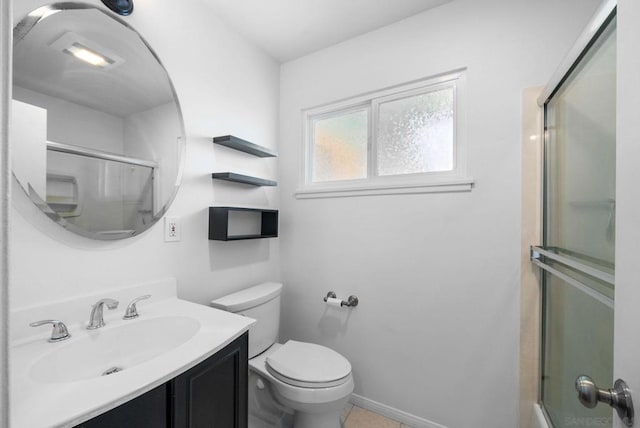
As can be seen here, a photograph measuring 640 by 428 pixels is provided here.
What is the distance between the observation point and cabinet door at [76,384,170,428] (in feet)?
1.98

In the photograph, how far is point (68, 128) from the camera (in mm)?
1006

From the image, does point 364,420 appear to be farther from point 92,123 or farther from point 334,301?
point 92,123

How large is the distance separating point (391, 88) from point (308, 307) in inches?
62.6

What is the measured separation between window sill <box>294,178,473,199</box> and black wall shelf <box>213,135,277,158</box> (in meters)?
0.38

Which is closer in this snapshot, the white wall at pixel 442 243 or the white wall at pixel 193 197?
the white wall at pixel 193 197

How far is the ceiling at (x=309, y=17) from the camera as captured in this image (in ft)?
4.96

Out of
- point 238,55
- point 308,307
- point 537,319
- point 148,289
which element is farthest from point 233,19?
point 537,319

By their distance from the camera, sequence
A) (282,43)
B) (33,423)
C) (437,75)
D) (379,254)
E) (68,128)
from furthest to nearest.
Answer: (282,43)
(379,254)
(437,75)
(68,128)
(33,423)

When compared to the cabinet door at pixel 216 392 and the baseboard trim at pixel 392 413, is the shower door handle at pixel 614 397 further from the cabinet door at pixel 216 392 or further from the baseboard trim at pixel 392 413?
the baseboard trim at pixel 392 413

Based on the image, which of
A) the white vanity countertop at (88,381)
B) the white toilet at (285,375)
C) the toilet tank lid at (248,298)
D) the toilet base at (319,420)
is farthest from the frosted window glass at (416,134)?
the toilet base at (319,420)

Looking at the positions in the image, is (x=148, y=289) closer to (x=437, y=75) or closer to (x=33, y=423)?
(x=33, y=423)

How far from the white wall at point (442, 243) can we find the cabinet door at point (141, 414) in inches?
48.1

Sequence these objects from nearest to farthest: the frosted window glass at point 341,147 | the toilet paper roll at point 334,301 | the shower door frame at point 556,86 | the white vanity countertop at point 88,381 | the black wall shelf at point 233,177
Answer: the white vanity countertop at point 88,381, the shower door frame at point 556,86, the black wall shelf at point 233,177, the toilet paper roll at point 334,301, the frosted window glass at point 341,147

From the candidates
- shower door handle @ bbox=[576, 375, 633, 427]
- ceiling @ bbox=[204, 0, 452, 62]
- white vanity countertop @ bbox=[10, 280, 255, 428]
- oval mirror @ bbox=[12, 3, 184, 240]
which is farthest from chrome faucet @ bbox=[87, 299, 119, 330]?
ceiling @ bbox=[204, 0, 452, 62]
